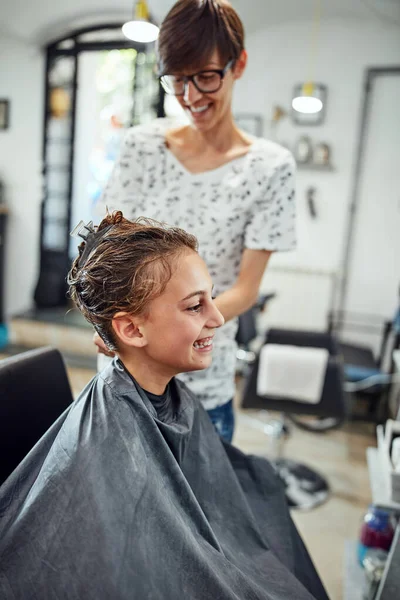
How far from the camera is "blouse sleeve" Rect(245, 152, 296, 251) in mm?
1132

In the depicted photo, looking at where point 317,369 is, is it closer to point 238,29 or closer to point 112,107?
point 238,29

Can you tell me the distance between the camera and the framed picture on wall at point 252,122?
3.76m

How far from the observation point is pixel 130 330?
3.05ft

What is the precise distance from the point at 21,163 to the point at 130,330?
3.97 m

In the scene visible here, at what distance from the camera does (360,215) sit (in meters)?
3.67

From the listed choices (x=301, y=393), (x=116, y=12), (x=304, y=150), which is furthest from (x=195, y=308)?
(x=116, y=12)

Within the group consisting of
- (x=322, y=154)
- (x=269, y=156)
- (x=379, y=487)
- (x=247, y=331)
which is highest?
(x=322, y=154)

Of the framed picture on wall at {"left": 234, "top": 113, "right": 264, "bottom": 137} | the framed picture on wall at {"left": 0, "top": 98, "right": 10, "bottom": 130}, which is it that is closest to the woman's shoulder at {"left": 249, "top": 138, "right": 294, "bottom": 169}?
the framed picture on wall at {"left": 234, "top": 113, "right": 264, "bottom": 137}

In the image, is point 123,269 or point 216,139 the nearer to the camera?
point 123,269

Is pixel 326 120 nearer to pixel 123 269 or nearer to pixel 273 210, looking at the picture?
pixel 273 210

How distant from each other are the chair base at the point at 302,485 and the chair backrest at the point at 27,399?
140 centimetres

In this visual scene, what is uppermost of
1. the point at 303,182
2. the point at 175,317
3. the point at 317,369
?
the point at 303,182

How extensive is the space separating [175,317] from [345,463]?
6.99ft

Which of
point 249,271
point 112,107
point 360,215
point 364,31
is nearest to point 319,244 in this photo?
point 360,215
